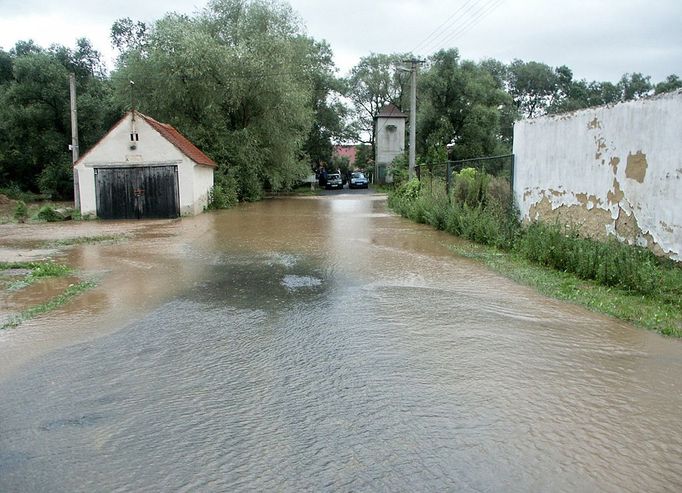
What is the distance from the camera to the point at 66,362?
531cm

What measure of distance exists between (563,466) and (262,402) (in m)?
2.28

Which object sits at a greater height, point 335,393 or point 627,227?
point 627,227

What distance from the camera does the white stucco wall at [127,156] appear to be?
22.7 m

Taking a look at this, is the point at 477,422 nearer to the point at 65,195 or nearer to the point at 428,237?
the point at 428,237

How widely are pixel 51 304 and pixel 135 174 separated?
55.2ft

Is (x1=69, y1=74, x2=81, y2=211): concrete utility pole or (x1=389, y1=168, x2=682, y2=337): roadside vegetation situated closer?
(x1=389, y1=168, x2=682, y2=337): roadside vegetation

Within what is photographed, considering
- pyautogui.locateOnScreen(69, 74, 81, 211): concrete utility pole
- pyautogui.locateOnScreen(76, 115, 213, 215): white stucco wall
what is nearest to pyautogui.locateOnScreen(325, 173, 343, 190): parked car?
pyautogui.locateOnScreen(76, 115, 213, 215): white stucco wall

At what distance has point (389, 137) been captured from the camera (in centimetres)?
5872

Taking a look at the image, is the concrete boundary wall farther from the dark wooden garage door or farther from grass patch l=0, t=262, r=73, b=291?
the dark wooden garage door

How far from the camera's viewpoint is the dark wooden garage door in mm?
23062

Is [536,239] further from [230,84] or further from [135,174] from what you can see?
[230,84]

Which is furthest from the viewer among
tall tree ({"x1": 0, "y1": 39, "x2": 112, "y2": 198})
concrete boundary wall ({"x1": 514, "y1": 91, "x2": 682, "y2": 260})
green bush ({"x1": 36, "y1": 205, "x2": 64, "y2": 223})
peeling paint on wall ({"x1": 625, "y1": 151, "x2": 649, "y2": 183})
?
tall tree ({"x1": 0, "y1": 39, "x2": 112, "y2": 198})

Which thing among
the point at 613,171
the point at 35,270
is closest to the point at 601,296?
the point at 613,171

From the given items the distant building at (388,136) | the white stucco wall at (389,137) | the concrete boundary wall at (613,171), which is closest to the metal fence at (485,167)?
the concrete boundary wall at (613,171)
